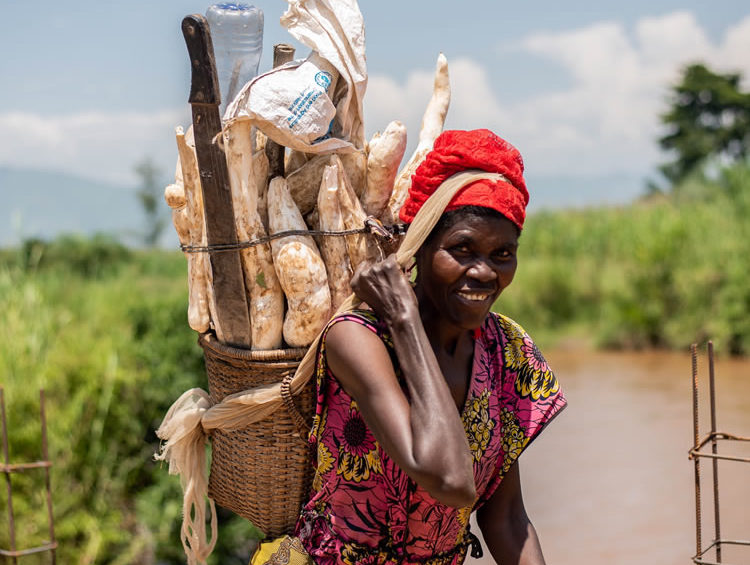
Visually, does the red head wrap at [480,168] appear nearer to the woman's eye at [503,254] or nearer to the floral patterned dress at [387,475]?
the woman's eye at [503,254]

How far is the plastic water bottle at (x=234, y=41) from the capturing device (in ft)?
5.73

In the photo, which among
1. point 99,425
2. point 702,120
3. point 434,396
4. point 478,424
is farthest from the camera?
point 702,120

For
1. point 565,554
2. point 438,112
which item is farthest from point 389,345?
point 565,554

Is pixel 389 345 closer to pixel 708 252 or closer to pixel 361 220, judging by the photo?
pixel 361 220

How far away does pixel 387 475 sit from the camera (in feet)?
5.09

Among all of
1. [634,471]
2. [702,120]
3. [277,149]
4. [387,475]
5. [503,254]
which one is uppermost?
[702,120]

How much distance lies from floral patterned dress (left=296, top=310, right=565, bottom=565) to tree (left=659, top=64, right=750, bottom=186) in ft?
107

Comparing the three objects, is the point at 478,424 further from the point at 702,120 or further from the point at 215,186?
the point at 702,120

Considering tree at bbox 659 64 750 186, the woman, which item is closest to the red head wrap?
the woman

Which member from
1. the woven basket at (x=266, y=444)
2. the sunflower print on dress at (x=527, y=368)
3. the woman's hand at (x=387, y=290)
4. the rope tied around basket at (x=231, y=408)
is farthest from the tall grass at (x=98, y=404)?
the woman's hand at (x=387, y=290)

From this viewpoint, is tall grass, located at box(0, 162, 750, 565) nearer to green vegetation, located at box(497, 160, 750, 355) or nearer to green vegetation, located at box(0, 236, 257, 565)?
green vegetation, located at box(0, 236, 257, 565)

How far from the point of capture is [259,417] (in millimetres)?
1688

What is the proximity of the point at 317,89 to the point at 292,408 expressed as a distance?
25.2 inches

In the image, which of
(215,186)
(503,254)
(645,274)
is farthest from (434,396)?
(645,274)
